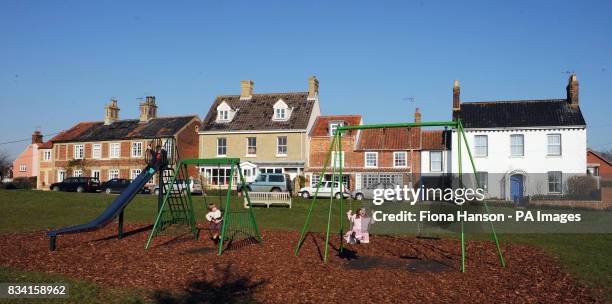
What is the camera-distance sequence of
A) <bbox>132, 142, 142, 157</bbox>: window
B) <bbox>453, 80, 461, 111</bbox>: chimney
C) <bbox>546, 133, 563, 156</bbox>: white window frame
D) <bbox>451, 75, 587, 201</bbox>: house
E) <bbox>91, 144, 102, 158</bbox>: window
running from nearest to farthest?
1. <bbox>451, 75, 587, 201</bbox>: house
2. <bbox>546, 133, 563, 156</bbox>: white window frame
3. <bbox>453, 80, 461, 111</bbox>: chimney
4. <bbox>132, 142, 142, 157</bbox>: window
5. <bbox>91, 144, 102, 158</bbox>: window

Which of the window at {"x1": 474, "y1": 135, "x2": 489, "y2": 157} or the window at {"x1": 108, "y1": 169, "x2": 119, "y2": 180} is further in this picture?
the window at {"x1": 108, "y1": 169, "x2": 119, "y2": 180}

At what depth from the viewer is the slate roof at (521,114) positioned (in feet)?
127

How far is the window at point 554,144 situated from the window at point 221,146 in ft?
93.1

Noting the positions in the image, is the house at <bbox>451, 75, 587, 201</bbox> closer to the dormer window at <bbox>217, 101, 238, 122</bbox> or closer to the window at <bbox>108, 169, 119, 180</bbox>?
the dormer window at <bbox>217, 101, 238, 122</bbox>

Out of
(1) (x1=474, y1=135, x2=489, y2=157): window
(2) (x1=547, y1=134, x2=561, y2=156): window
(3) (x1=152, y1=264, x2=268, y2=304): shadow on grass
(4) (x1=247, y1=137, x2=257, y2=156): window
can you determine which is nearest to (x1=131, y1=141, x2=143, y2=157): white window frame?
(4) (x1=247, y1=137, x2=257, y2=156): window

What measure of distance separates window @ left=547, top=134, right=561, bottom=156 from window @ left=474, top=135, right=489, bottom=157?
4552mm

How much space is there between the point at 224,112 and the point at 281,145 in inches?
295

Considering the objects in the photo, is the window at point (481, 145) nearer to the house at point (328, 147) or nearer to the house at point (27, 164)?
the house at point (328, 147)

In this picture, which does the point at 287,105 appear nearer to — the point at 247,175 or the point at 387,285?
the point at 247,175

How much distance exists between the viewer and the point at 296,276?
1112 centimetres

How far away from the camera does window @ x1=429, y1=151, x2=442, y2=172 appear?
4300 centimetres

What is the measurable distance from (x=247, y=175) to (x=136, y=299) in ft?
121

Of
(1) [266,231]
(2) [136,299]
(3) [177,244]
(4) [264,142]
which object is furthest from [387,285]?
(4) [264,142]

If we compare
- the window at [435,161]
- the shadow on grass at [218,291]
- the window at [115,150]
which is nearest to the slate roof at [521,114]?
the window at [435,161]
